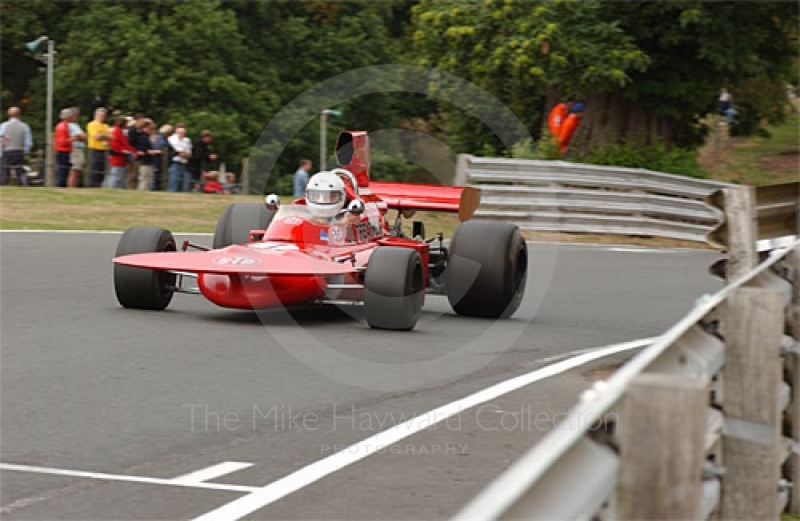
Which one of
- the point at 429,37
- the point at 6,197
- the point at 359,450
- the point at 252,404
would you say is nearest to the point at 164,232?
the point at 252,404

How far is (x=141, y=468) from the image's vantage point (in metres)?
6.62

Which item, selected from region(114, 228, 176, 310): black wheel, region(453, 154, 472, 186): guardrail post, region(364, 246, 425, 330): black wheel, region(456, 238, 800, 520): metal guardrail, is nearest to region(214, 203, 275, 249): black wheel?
region(114, 228, 176, 310): black wheel

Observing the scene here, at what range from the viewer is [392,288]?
11.7 metres

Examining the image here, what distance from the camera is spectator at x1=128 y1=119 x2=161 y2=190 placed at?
27.1m

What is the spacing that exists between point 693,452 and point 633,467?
19 centimetres

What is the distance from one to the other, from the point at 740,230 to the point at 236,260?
5.06 m

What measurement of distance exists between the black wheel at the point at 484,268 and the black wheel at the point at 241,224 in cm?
193

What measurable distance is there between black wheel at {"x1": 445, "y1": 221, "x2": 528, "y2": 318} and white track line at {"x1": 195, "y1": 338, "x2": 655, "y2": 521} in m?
2.24

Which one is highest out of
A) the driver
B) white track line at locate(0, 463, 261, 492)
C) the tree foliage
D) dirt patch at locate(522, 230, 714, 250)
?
the tree foliage

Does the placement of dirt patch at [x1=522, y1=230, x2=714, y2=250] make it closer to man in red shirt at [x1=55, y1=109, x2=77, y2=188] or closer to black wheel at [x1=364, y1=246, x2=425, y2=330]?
man in red shirt at [x1=55, y1=109, x2=77, y2=188]

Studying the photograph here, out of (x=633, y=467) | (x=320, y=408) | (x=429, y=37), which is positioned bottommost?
(x=320, y=408)

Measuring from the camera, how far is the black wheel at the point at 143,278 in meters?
12.3

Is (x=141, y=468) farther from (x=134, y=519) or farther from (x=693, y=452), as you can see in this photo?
(x=693, y=452)

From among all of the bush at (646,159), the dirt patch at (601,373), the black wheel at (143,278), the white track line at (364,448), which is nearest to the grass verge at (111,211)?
the bush at (646,159)
